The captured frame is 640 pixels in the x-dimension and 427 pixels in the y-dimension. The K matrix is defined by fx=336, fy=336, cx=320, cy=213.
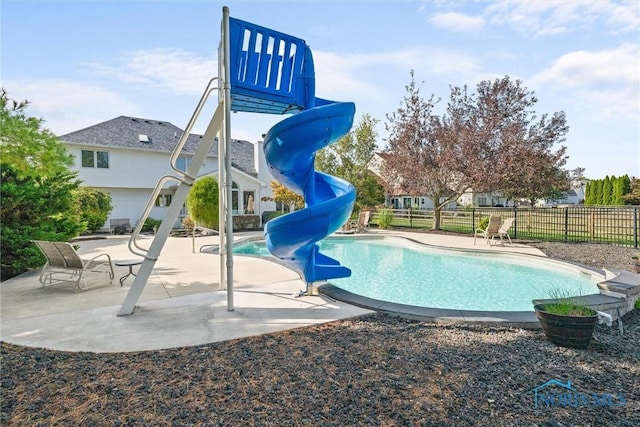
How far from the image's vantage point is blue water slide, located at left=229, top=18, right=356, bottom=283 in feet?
16.8

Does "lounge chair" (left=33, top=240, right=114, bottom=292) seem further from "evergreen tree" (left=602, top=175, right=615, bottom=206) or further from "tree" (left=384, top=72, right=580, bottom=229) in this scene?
"evergreen tree" (left=602, top=175, right=615, bottom=206)

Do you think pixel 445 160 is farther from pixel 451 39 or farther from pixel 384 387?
pixel 384 387

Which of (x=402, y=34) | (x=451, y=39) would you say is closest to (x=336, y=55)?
(x=402, y=34)

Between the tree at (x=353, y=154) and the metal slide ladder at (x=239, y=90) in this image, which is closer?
the metal slide ladder at (x=239, y=90)

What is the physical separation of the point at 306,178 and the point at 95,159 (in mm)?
21384

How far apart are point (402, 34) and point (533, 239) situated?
37.0 feet

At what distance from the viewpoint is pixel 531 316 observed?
4516mm

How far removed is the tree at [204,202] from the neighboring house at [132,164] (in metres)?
3.33

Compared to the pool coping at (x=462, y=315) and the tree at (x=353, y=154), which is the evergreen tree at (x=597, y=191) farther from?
the pool coping at (x=462, y=315)

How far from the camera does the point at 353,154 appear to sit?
2405cm

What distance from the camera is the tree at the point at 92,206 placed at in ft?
55.5

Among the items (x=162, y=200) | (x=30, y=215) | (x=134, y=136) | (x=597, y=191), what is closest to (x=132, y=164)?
(x=134, y=136)

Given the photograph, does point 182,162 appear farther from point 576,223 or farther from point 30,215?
point 576,223

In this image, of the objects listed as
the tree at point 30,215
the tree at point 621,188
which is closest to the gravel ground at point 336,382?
the tree at point 30,215
